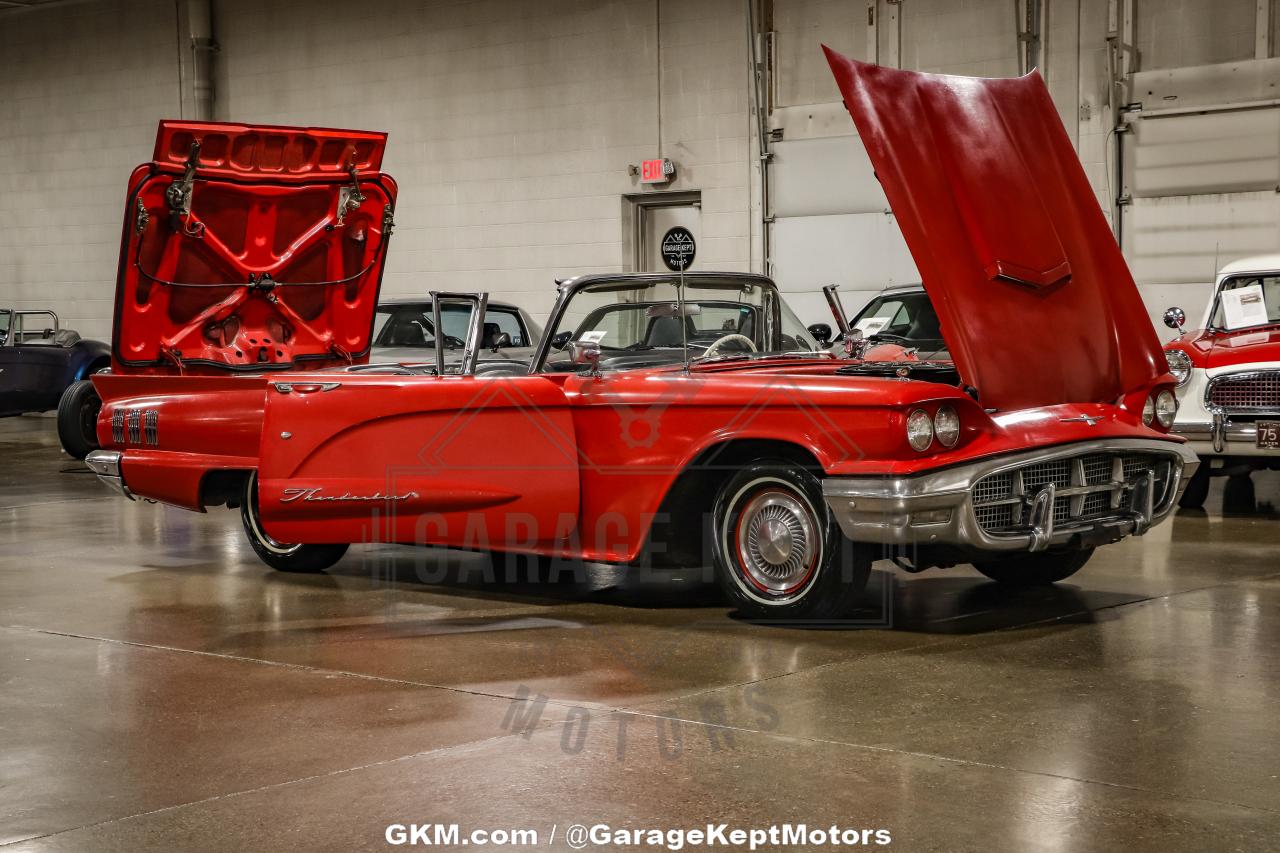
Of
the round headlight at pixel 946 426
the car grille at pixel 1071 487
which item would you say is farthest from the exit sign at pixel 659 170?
the round headlight at pixel 946 426

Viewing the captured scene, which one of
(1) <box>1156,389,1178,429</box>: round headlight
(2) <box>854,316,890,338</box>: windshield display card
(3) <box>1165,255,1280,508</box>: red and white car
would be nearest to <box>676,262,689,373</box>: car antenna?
(1) <box>1156,389,1178,429</box>: round headlight

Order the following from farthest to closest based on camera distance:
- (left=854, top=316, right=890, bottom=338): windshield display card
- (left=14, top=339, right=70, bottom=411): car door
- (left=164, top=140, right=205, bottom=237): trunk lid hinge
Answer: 1. (left=14, top=339, right=70, bottom=411): car door
2. (left=854, top=316, right=890, bottom=338): windshield display card
3. (left=164, top=140, right=205, bottom=237): trunk lid hinge

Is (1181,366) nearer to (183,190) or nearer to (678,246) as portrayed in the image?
(183,190)

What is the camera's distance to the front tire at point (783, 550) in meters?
5.94

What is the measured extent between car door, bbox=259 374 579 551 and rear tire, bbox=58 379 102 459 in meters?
8.07

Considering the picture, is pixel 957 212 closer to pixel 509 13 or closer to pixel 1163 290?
pixel 1163 290

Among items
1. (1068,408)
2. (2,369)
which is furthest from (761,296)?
(2,369)

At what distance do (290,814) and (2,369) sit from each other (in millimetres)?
13856

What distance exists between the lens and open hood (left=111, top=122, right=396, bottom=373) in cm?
848

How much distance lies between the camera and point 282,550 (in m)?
7.74

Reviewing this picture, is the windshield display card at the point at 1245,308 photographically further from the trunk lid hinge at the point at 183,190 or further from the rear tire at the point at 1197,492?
the trunk lid hinge at the point at 183,190

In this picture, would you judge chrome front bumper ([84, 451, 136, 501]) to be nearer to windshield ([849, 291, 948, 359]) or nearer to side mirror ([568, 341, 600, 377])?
side mirror ([568, 341, 600, 377])

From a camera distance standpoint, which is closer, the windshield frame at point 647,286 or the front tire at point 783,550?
the front tire at point 783,550

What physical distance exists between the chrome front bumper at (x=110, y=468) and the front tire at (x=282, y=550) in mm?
672
